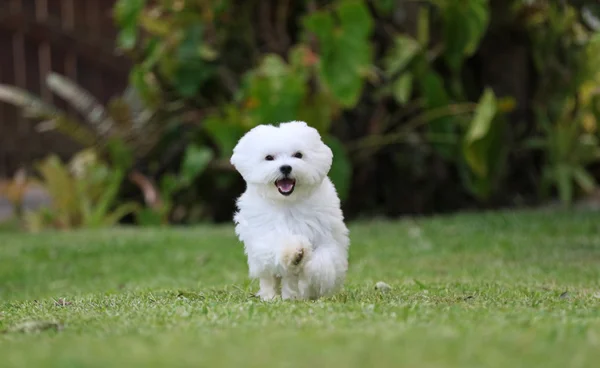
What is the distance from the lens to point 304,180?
3916 millimetres

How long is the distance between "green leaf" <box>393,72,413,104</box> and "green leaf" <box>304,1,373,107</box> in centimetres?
77

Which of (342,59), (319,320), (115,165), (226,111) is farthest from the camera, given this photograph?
(115,165)

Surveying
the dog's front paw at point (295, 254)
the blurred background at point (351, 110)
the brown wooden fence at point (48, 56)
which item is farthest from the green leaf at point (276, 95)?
the dog's front paw at point (295, 254)

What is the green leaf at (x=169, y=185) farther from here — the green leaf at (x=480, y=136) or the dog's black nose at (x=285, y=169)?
A: the dog's black nose at (x=285, y=169)

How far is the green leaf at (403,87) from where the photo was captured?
930 centimetres

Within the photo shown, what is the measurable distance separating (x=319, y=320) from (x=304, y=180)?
2.69 feet

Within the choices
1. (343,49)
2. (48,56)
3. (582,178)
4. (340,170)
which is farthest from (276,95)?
(48,56)

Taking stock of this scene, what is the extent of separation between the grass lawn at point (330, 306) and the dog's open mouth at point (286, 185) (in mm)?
436

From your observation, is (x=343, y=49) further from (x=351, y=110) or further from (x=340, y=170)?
(x=351, y=110)

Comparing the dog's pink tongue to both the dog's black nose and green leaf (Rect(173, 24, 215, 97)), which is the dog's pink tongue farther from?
green leaf (Rect(173, 24, 215, 97))

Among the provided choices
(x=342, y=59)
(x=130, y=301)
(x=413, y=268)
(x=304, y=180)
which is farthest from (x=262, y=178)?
(x=342, y=59)

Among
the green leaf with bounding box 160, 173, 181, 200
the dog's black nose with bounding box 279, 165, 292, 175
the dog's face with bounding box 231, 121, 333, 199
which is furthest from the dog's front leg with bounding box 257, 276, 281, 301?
the green leaf with bounding box 160, 173, 181, 200

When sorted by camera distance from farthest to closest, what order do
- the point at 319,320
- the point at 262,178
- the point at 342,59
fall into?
the point at 342,59, the point at 262,178, the point at 319,320

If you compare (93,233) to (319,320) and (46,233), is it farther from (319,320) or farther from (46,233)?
(319,320)
